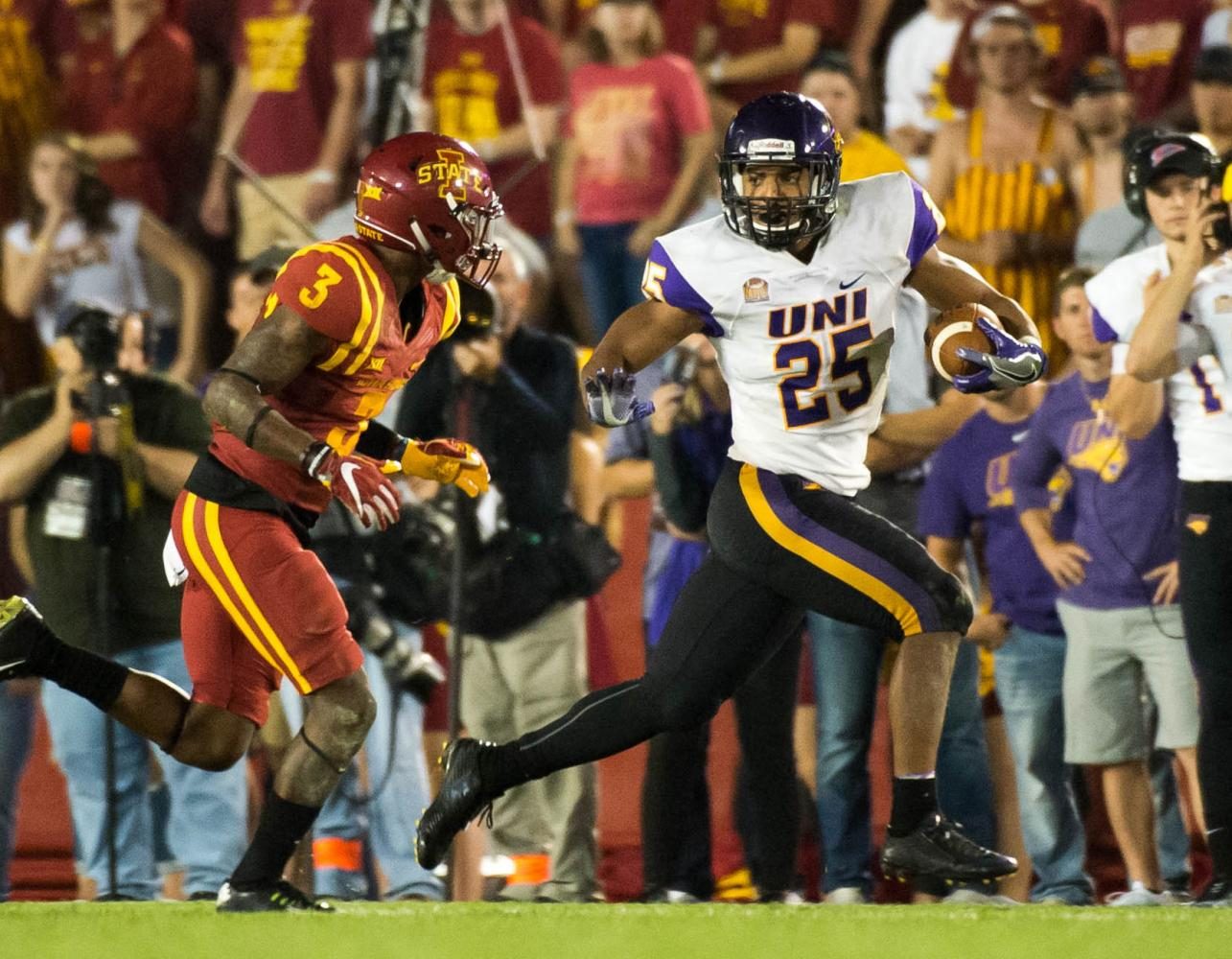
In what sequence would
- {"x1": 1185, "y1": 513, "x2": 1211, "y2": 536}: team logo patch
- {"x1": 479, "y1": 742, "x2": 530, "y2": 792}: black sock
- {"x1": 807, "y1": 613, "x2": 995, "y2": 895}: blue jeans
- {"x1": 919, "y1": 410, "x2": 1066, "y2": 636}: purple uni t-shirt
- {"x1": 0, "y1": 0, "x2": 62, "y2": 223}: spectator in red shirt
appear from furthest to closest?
{"x1": 0, "y1": 0, "x2": 62, "y2": 223}: spectator in red shirt → {"x1": 919, "y1": 410, "x2": 1066, "y2": 636}: purple uni t-shirt → {"x1": 807, "y1": 613, "x2": 995, "y2": 895}: blue jeans → {"x1": 1185, "y1": 513, "x2": 1211, "y2": 536}: team logo patch → {"x1": 479, "y1": 742, "x2": 530, "y2": 792}: black sock

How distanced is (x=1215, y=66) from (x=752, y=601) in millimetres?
2647

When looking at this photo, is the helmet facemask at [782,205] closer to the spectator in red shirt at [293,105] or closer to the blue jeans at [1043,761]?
the blue jeans at [1043,761]

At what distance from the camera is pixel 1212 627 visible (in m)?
4.52

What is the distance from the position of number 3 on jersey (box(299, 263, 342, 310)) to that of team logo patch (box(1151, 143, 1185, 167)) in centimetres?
209

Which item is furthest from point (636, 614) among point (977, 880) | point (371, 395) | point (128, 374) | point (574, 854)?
point (977, 880)

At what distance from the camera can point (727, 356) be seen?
4066 millimetres

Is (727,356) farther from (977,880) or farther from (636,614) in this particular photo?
(636,614)

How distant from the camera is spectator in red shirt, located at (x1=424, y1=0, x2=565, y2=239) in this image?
657 cm

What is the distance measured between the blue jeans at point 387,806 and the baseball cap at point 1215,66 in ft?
9.15

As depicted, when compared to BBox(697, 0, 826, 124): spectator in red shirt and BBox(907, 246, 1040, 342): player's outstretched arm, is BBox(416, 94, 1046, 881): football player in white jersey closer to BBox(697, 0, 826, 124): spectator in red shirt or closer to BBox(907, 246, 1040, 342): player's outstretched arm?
BBox(907, 246, 1040, 342): player's outstretched arm

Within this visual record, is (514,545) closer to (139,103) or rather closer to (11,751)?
(11,751)

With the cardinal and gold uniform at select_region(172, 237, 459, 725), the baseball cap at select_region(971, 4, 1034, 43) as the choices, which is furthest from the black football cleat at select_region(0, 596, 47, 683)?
the baseball cap at select_region(971, 4, 1034, 43)

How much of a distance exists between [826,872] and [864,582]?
1.54 metres

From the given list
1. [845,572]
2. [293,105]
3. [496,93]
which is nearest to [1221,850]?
[845,572]
